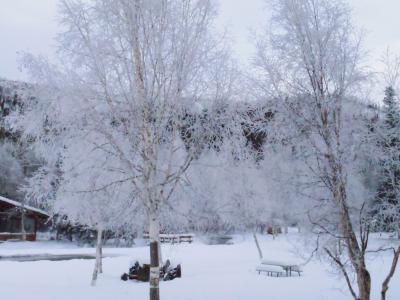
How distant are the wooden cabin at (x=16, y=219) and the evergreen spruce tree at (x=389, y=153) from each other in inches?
1512

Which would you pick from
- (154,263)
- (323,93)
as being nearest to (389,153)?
(323,93)

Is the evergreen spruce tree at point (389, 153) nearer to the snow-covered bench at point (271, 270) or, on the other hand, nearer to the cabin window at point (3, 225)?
→ the snow-covered bench at point (271, 270)

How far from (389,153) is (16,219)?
1792 inches

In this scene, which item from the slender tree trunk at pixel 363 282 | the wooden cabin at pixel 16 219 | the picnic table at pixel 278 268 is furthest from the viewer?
the wooden cabin at pixel 16 219

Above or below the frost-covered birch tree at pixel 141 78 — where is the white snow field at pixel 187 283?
below

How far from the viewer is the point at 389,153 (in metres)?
10.6

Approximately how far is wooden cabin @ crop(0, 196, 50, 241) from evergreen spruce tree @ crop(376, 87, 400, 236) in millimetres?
38393

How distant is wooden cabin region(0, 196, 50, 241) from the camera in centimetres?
4453

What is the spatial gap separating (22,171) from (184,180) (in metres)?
48.9

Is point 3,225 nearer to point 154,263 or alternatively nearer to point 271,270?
point 271,270

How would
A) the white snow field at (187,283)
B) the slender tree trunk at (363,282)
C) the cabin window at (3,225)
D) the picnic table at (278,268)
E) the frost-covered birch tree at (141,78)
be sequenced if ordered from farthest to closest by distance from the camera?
1. the cabin window at (3,225)
2. the picnic table at (278,268)
3. the white snow field at (187,283)
4. the slender tree trunk at (363,282)
5. the frost-covered birch tree at (141,78)

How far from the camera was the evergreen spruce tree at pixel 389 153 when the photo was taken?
10344 millimetres

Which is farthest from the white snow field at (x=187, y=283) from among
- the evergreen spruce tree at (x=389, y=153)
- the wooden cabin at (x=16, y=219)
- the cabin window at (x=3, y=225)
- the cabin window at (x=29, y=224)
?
the cabin window at (x=29, y=224)

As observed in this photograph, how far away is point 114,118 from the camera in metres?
9.25
